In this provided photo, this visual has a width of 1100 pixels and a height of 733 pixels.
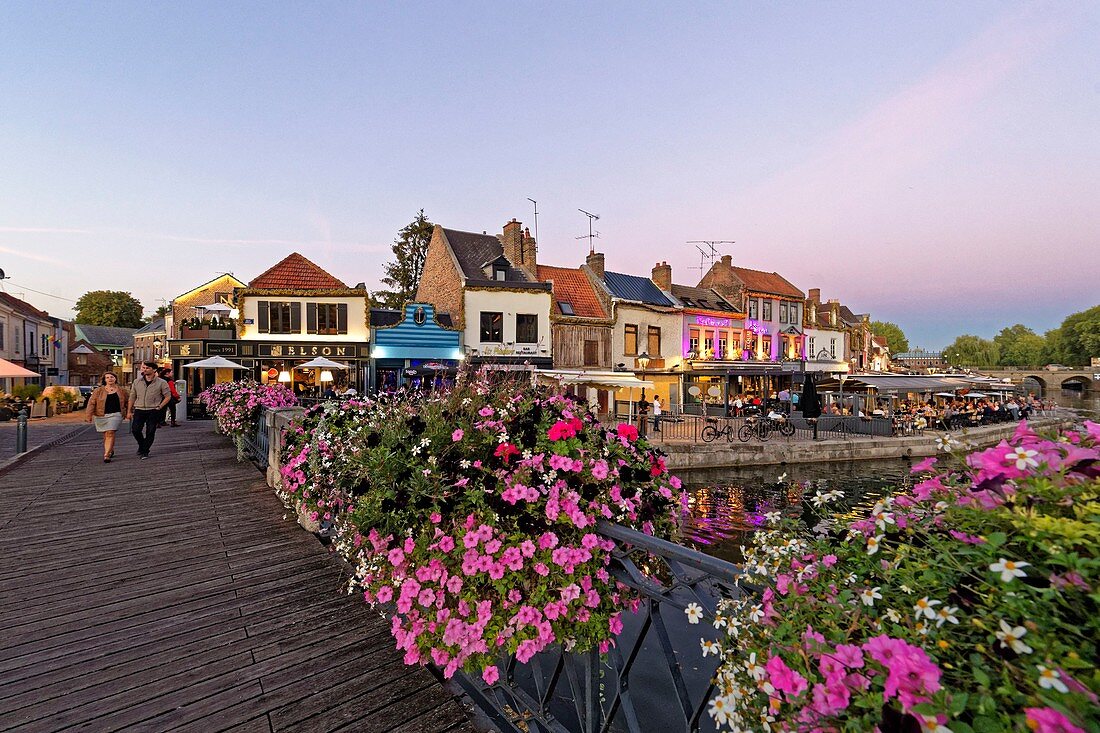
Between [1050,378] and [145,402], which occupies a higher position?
[145,402]

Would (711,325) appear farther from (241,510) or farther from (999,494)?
(999,494)

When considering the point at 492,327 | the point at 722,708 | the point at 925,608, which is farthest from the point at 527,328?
the point at 925,608

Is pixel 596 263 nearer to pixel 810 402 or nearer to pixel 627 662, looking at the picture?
pixel 810 402

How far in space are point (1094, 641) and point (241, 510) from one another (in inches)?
306

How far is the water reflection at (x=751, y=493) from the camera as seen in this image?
11867 millimetres

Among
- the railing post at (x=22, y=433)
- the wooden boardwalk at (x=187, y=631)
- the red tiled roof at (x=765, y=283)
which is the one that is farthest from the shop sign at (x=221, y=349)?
the red tiled roof at (x=765, y=283)

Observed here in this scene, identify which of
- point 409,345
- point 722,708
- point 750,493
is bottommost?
point 750,493

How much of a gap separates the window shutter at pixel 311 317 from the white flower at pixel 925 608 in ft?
86.1

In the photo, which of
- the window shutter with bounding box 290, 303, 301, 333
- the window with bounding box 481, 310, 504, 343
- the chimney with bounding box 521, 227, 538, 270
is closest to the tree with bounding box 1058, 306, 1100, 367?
the chimney with bounding box 521, 227, 538, 270

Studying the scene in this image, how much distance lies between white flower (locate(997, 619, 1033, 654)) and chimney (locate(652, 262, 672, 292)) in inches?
1302

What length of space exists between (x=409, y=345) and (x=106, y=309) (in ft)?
217

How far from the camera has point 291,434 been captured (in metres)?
6.01

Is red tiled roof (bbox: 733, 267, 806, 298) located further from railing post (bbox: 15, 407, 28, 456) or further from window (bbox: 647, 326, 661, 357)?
railing post (bbox: 15, 407, 28, 456)

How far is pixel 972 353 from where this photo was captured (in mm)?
113375
